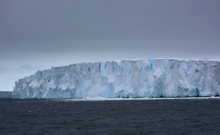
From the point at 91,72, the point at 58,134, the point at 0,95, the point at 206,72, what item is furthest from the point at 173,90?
the point at 0,95

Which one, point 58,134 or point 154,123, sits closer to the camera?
point 58,134

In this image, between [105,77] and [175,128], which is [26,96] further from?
[175,128]

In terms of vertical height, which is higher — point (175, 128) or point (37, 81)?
point (37, 81)

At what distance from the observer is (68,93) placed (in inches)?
1807

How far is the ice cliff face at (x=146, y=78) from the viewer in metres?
38.3

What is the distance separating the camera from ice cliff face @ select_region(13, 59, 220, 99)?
126ft

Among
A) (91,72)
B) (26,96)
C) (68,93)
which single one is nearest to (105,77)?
(91,72)

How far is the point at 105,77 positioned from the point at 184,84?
31.3ft

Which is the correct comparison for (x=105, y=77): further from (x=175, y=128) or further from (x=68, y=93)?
(x=175, y=128)

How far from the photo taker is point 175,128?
1480cm

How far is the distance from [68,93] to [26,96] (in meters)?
13.8

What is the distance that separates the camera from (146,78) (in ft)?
129

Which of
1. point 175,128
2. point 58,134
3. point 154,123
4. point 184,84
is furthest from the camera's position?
point 184,84

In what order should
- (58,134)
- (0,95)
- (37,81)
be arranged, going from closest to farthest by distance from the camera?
(58,134), (37,81), (0,95)
